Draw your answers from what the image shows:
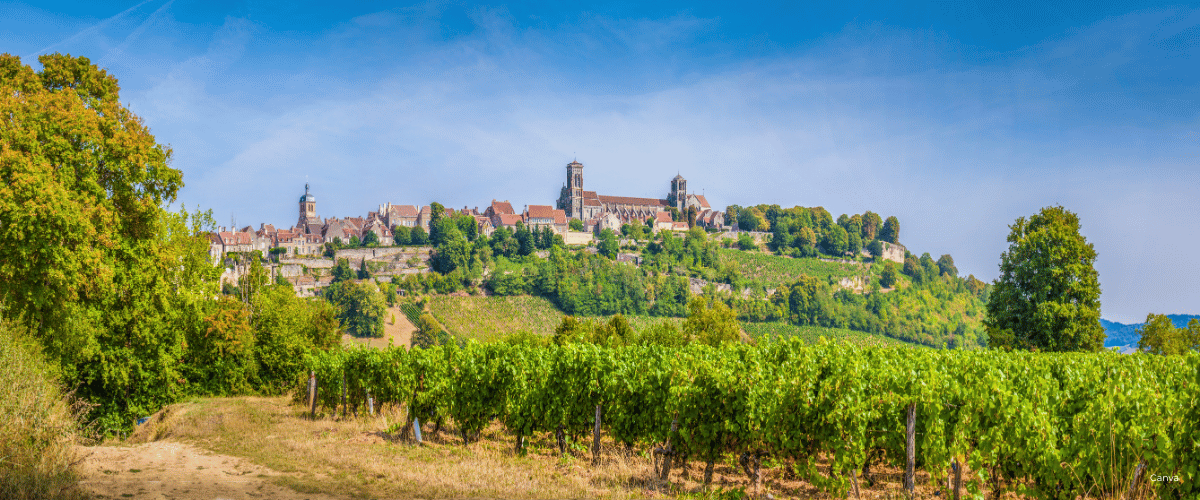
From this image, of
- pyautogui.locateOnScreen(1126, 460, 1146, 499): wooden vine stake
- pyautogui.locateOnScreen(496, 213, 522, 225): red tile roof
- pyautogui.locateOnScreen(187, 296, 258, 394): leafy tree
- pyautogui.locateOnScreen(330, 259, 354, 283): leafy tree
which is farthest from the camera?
pyautogui.locateOnScreen(496, 213, 522, 225): red tile roof

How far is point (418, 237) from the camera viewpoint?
124 m

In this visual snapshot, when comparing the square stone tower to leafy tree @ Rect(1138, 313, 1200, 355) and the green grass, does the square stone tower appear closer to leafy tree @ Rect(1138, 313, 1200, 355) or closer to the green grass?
the green grass

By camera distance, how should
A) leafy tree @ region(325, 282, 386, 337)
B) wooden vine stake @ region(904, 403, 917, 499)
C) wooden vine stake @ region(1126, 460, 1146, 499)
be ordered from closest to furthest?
wooden vine stake @ region(1126, 460, 1146, 499) → wooden vine stake @ region(904, 403, 917, 499) → leafy tree @ region(325, 282, 386, 337)

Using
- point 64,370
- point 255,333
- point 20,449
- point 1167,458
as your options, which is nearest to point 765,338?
point 1167,458

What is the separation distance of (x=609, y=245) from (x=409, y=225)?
137 ft

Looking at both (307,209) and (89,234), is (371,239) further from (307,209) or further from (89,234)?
(89,234)

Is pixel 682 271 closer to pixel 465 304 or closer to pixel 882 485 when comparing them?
pixel 465 304

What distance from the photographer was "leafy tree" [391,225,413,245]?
124 m

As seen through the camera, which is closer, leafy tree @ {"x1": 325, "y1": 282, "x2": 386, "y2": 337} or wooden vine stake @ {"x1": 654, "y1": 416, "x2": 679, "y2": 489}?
wooden vine stake @ {"x1": 654, "y1": 416, "x2": 679, "y2": 489}

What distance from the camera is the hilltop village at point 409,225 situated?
4304 inches

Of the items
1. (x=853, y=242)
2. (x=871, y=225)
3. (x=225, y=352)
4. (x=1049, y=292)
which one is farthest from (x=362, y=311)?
(x=871, y=225)

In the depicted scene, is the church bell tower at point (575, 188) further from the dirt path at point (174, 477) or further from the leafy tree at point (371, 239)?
the dirt path at point (174, 477)

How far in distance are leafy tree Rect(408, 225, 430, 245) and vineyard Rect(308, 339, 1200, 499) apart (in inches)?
4504

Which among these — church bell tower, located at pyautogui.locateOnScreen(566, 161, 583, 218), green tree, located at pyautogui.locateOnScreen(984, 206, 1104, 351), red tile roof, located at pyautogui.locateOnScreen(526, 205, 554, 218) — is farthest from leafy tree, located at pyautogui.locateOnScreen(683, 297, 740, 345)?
church bell tower, located at pyautogui.locateOnScreen(566, 161, 583, 218)
